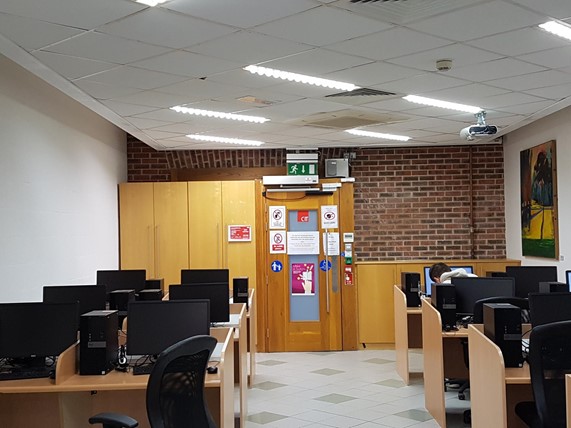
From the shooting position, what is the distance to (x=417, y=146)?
10.4 meters

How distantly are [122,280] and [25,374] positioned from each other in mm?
3195

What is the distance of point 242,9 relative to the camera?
12.8ft

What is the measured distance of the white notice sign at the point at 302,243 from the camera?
958cm

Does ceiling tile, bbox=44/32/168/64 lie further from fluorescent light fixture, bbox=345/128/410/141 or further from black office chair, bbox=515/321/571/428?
fluorescent light fixture, bbox=345/128/410/141

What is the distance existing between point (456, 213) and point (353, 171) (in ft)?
5.43

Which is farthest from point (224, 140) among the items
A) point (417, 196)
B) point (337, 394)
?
point (337, 394)

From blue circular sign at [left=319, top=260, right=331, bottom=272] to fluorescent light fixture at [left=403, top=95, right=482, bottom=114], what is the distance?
10.1ft

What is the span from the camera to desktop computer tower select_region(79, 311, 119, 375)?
436cm

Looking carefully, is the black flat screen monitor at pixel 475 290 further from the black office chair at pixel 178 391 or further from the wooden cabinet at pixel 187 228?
the wooden cabinet at pixel 187 228

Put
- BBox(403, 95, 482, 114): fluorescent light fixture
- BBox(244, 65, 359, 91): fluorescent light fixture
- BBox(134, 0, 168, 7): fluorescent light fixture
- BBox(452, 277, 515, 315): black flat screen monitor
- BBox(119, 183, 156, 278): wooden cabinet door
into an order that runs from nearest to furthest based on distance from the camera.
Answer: BBox(134, 0, 168, 7): fluorescent light fixture → BBox(244, 65, 359, 91): fluorescent light fixture → BBox(452, 277, 515, 315): black flat screen monitor → BBox(403, 95, 482, 114): fluorescent light fixture → BBox(119, 183, 156, 278): wooden cabinet door

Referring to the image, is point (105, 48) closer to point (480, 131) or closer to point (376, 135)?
point (480, 131)

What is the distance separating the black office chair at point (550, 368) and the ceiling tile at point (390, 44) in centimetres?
199

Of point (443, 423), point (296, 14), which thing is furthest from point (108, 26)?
point (443, 423)

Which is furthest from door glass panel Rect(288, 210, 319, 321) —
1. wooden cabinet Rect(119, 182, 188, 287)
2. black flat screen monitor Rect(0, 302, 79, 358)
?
black flat screen monitor Rect(0, 302, 79, 358)
